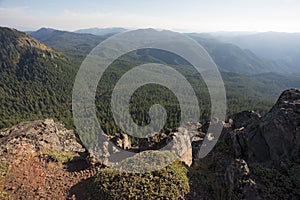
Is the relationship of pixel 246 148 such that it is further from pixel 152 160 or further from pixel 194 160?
pixel 152 160

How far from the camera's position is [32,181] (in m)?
18.7

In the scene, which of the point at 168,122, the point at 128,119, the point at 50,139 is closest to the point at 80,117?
the point at 128,119

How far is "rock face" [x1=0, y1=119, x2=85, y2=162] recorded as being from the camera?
2228cm

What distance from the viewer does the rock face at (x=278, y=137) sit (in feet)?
58.9

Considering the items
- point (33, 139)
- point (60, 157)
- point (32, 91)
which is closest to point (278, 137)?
point (60, 157)

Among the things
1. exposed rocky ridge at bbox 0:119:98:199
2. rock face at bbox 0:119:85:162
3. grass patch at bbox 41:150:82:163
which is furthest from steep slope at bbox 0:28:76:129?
grass patch at bbox 41:150:82:163

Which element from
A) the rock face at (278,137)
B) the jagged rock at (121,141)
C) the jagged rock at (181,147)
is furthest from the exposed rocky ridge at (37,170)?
the rock face at (278,137)

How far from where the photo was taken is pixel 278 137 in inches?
738

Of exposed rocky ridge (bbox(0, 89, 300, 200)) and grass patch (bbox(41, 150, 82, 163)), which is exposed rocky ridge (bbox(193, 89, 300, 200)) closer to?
exposed rocky ridge (bbox(0, 89, 300, 200))

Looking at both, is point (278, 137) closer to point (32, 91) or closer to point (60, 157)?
point (60, 157)

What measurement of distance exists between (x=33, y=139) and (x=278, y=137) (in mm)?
20896

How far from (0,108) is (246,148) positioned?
5633 inches

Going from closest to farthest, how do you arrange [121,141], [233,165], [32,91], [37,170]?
[233,165]
[37,170]
[121,141]
[32,91]

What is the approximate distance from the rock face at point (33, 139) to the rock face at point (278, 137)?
714 inches
